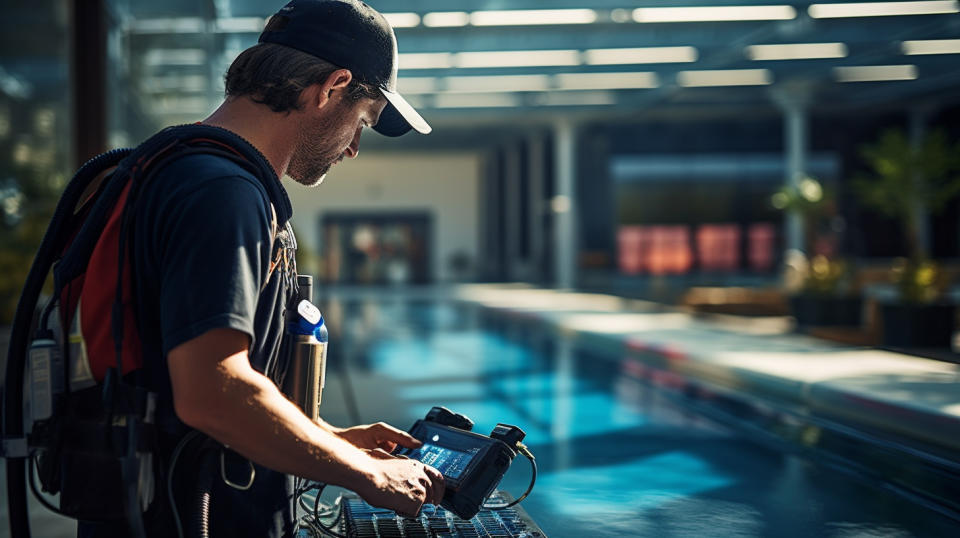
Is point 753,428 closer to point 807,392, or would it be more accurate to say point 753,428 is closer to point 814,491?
point 807,392

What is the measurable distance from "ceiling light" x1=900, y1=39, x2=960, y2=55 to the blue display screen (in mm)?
20747

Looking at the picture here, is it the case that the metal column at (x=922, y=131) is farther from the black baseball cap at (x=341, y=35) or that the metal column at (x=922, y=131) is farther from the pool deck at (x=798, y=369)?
the black baseball cap at (x=341, y=35)

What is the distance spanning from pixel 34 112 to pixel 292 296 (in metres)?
9.19

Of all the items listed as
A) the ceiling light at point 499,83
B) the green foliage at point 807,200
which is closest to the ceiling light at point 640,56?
the ceiling light at point 499,83

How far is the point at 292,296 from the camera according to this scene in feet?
6.71

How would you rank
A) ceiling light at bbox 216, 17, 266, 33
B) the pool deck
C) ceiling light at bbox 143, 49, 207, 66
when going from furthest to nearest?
ceiling light at bbox 216, 17, 266, 33 < ceiling light at bbox 143, 49, 207, 66 < the pool deck

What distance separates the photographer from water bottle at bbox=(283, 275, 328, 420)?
204 centimetres

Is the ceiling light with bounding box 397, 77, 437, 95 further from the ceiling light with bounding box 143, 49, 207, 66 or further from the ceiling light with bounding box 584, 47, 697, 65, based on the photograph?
the ceiling light with bounding box 143, 49, 207, 66

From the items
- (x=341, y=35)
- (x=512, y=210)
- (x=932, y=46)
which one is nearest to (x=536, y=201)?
(x=512, y=210)

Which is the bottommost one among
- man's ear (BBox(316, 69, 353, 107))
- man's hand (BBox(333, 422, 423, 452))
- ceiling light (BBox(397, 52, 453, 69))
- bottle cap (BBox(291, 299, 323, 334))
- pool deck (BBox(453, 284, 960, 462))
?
pool deck (BBox(453, 284, 960, 462))

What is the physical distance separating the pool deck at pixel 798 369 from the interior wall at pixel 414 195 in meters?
25.7

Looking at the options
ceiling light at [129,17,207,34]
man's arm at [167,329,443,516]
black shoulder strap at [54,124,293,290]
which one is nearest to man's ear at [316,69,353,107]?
black shoulder strap at [54,124,293,290]

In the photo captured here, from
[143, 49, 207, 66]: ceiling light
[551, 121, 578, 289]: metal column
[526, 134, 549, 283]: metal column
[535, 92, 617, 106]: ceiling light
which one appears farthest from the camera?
[526, 134, 549, 283]: metal column

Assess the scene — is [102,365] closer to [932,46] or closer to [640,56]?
[640,56]
